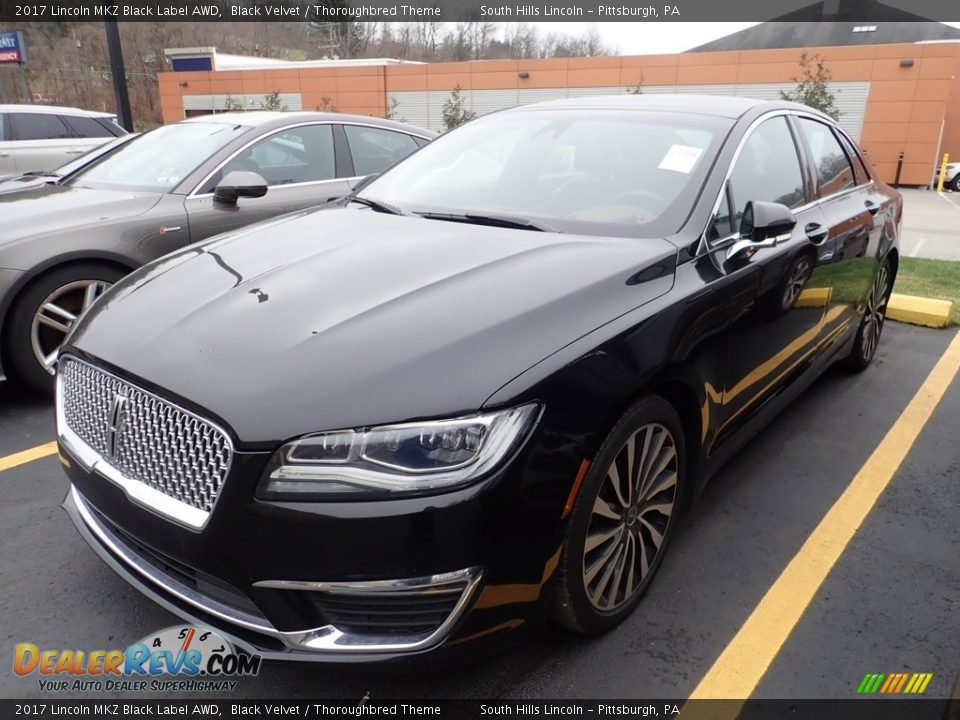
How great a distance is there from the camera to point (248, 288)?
7.17 feet

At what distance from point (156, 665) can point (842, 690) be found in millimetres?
2023

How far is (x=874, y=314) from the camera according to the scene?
460cm

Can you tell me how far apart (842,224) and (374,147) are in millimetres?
3463

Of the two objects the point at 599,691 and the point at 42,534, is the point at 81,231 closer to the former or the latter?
the point at 42,534

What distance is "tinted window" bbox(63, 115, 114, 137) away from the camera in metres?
10.5

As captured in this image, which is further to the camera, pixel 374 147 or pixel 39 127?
pixel 39 127

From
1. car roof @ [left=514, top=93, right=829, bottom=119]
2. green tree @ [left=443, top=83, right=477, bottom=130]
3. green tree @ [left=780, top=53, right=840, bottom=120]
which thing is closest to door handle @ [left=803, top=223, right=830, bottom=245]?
car roof @ [left=514, top=93, right=829, bottom=119]

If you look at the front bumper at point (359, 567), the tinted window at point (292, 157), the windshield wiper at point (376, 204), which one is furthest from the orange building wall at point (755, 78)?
the front bumper at point (359, 567)

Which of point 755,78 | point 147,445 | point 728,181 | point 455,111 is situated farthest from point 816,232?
point 455,111

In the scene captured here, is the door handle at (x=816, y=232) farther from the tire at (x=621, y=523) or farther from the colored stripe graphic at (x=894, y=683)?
the colored stripe graphic at (x=894, y=683)

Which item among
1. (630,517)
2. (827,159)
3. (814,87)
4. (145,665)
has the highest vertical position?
(814,87)

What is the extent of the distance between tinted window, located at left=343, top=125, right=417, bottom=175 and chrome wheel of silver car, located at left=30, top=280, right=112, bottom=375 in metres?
2.16

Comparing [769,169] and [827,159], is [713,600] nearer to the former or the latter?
[769,169]

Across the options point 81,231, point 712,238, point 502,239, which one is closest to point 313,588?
point 502,239
